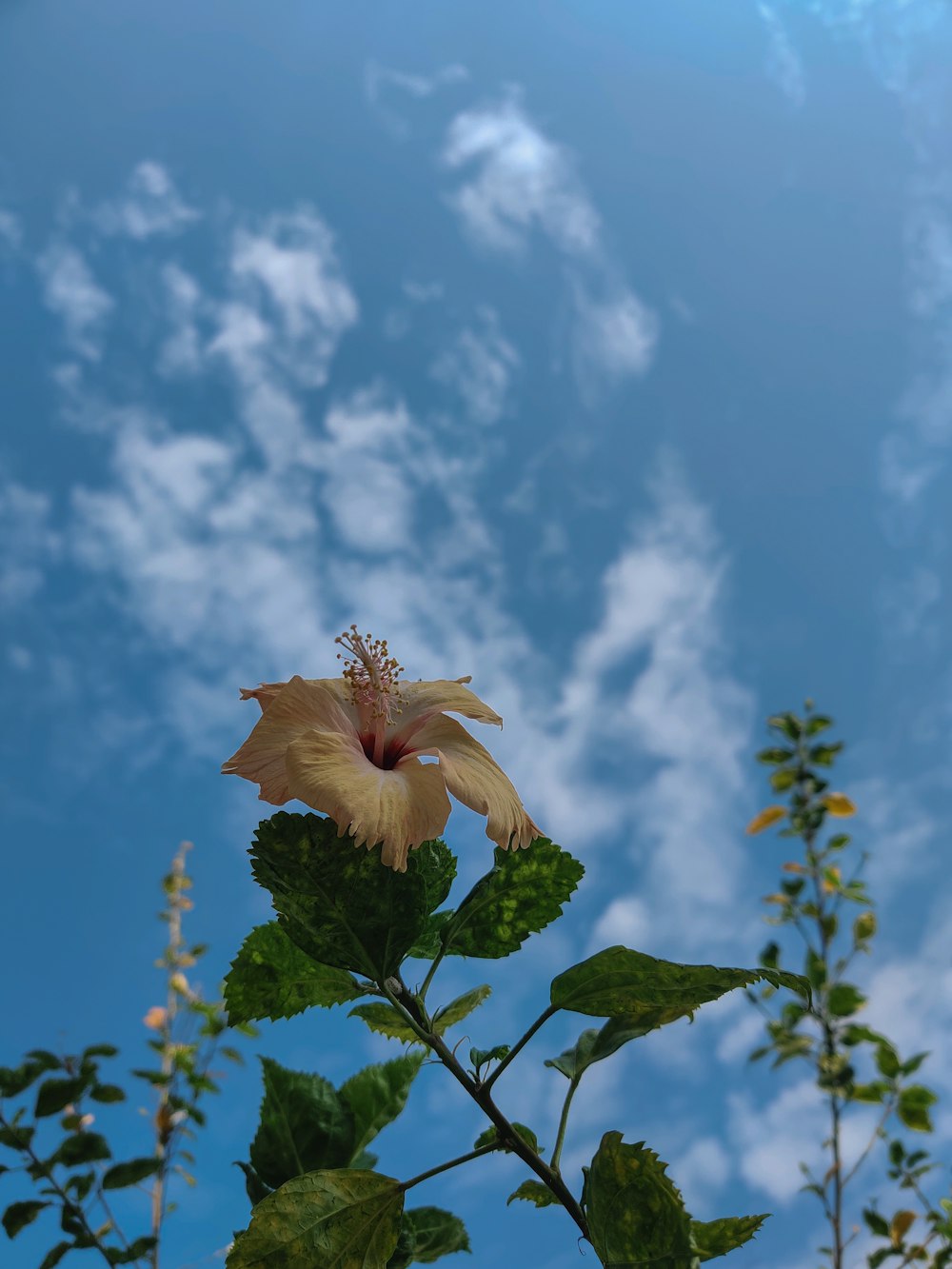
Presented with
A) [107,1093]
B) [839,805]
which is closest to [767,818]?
[839,805]

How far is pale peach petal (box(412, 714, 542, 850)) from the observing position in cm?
78

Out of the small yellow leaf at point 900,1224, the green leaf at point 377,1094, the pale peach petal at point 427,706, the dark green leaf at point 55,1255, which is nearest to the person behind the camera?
the pale peach petal at point 427,706

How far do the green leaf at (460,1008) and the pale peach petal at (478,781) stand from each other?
8.4 inches

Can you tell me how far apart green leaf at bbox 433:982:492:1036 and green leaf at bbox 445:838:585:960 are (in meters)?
0.09

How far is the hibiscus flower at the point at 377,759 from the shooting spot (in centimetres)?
74

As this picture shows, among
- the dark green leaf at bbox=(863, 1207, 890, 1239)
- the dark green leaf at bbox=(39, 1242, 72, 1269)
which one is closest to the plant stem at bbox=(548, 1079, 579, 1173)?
the dark green leaf at bbox=(39, 1242, 72, 1269)

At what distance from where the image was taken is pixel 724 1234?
80 cm

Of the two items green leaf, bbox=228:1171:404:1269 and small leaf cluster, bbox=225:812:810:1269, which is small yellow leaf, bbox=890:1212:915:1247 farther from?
green leaf, bbox=228:1171:404:1269

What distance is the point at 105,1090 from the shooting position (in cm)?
196

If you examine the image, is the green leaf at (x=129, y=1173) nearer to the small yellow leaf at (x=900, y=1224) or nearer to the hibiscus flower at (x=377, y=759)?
the hibiscus flower at (x=377, y=759)

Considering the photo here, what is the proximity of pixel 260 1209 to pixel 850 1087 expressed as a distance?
120 inches

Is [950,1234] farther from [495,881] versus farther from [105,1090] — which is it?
[495,881]

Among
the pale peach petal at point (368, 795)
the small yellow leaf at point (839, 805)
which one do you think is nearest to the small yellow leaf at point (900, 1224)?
the small yellow leaf at point (839, 805)

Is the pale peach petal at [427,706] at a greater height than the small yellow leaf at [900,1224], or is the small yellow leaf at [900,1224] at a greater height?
the pale peach petal at [427,706]
